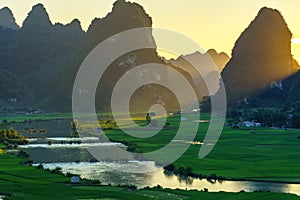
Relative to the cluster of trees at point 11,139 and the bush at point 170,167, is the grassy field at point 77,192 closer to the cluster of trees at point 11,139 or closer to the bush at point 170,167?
the bush at point 170,167

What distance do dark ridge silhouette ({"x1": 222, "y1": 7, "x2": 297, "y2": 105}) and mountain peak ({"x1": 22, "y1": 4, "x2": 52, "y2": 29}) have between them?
82144 millimetres

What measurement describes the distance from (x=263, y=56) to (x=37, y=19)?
3535 inches

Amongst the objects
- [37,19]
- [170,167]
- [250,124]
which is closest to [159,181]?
[170,167]

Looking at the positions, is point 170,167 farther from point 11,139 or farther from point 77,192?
point 11,139

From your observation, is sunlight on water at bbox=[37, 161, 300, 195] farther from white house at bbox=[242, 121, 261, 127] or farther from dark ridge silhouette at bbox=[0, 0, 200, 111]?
dark ridge silhouette at bbox=[0, 0, 200, 111]

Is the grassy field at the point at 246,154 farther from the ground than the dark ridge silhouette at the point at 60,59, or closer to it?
closer to it

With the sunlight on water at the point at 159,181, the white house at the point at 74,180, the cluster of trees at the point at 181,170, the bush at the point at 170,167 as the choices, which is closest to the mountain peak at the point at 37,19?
the sunlight on water at the point at 159,181

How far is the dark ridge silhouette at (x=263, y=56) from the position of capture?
417ft

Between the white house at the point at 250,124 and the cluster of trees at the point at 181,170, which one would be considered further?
the white house at the point at 250,124

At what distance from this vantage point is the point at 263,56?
130 metres

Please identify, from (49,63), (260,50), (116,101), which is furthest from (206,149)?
(49,63)

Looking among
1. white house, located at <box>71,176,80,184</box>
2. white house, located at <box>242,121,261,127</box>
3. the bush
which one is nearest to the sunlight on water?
the bush

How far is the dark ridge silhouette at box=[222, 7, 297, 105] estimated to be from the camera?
417ft

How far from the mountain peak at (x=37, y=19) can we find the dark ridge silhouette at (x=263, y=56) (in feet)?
270
